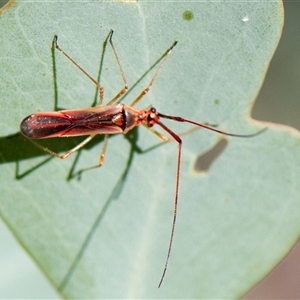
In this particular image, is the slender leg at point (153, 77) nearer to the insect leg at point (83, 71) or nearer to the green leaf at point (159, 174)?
the green leaf at point (159, 174)

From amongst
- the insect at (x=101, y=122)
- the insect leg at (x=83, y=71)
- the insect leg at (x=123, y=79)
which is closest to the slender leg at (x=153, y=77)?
the insect at (x=101, y=122)

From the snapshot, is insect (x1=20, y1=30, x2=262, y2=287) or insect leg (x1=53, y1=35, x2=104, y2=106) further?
insect (x1=20, y1=30, x2=262, y2=287)

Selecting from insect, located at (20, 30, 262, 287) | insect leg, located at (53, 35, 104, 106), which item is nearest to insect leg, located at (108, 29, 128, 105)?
insect, located at (20, 30, 262, 287)

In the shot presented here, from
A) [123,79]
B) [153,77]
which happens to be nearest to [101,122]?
[123,79]

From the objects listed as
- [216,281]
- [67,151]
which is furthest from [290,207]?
[67,151]

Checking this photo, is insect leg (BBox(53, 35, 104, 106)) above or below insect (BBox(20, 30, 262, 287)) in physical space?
above

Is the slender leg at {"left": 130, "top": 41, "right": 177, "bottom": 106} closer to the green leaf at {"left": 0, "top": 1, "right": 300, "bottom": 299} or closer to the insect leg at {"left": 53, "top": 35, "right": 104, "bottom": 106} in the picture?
the green leaf at {"left": 0, "top": 1, "right": 300, "bottom": 299}

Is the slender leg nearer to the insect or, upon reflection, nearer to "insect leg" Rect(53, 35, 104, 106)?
the insect
